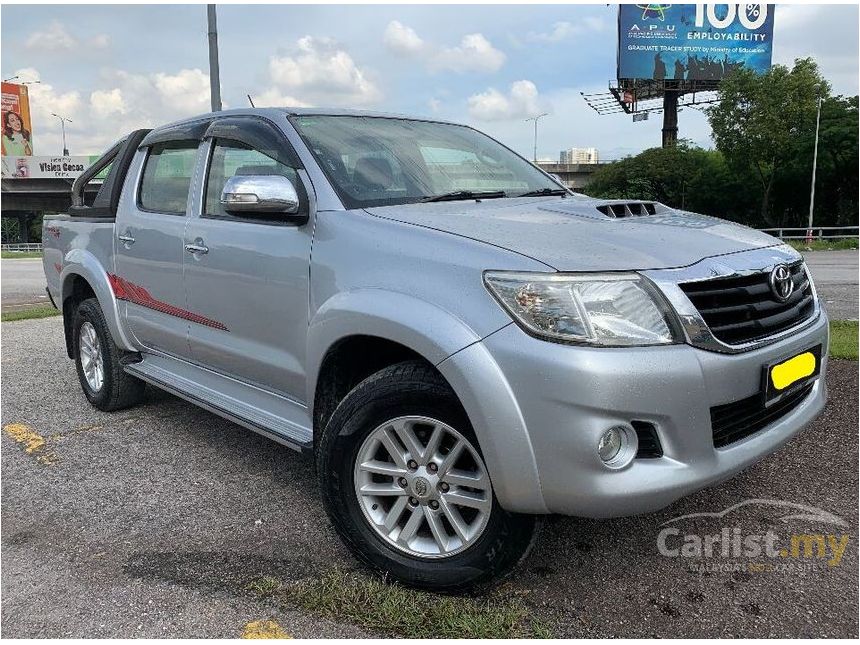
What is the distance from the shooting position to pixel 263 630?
7.96 feet

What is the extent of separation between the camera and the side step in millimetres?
3154

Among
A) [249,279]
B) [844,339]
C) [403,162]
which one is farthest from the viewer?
[844,339]

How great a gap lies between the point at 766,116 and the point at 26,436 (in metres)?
37.7

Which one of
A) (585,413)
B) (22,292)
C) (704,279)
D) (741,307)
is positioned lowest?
Answer: (22,292)

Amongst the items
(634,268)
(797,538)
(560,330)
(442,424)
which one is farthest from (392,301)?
(797,538)

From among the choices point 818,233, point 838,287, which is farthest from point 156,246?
point 818,233

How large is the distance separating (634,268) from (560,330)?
33 cm

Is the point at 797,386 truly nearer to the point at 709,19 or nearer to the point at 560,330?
the point at 560,330

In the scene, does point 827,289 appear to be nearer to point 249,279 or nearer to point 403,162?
point 403,162

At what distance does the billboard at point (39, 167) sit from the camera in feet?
183

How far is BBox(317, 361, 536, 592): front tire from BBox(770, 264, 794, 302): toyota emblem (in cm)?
120

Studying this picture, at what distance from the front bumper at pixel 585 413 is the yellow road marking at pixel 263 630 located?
86 centimetres

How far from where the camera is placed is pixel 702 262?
2.47m

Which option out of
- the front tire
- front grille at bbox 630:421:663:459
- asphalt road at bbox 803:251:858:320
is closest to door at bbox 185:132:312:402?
the front tire
